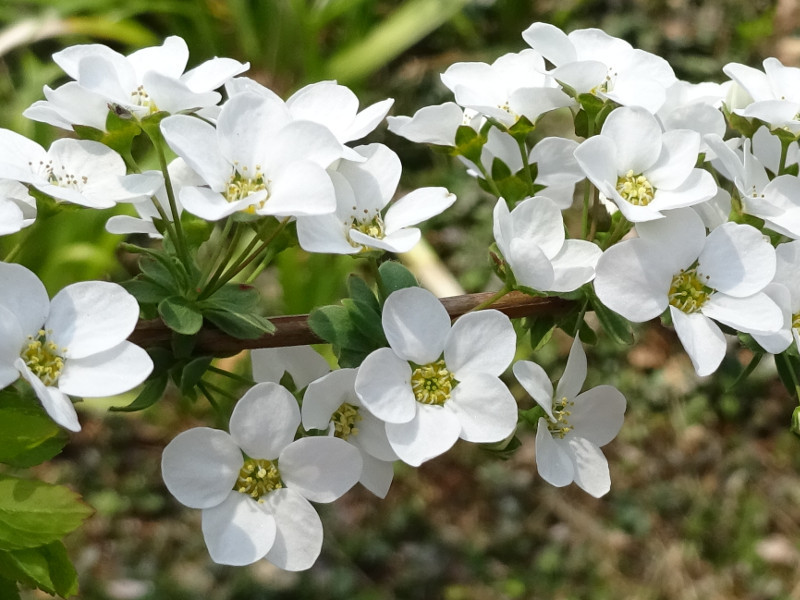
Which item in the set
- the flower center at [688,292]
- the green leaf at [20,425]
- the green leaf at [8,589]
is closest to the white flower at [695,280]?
the flower center at [688,292]

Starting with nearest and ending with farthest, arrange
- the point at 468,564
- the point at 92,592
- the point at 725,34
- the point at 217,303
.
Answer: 1. the point at 217,303
2. the point at 92,592
3. the point at 468,564
4. the point at 725,34

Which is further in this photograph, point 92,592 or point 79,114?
A: point 92,592

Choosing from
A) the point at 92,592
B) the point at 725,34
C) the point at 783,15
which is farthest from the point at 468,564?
the point at 783,15

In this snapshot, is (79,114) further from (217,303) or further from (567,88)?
(567,88)

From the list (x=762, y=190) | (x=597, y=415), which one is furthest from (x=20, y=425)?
(x=762, y=190)

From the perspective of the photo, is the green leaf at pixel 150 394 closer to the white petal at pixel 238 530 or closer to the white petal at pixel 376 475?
the white petal at pixel 238 530
